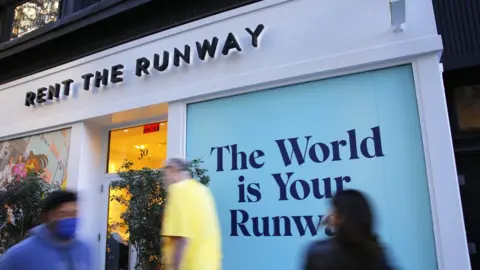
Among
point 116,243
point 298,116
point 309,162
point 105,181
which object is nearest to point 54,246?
point 309,162

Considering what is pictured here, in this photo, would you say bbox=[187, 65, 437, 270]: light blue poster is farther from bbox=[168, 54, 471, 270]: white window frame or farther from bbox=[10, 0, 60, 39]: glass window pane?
bbox=[10, 0, 60, 39]: glass window pane

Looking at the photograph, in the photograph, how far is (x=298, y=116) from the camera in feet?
17.2

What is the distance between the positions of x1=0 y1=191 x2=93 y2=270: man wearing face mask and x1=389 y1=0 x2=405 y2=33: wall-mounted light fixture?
3.88 m

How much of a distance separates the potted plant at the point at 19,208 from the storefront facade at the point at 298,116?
76 cm

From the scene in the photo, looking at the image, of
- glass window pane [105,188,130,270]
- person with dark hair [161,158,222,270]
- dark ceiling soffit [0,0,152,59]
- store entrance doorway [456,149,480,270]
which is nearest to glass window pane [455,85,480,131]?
store entrance doorway [456,149,480,270]

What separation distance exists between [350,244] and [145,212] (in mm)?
3529

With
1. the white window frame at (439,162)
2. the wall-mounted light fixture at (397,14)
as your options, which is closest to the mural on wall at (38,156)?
the white window frame at (439,162)

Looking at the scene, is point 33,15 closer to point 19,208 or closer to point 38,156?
point 38,156

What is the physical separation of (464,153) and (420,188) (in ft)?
3.98

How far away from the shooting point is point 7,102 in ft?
28.3

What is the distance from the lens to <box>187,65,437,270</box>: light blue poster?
4.46m

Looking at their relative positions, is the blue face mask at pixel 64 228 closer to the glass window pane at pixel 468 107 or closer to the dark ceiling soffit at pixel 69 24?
the glass window pane at pixel 468 107

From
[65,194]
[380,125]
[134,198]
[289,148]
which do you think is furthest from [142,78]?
[65,194]

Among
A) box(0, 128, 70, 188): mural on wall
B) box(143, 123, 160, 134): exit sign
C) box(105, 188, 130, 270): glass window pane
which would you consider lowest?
box(105, 188, 130, 270): glass window pane
